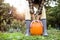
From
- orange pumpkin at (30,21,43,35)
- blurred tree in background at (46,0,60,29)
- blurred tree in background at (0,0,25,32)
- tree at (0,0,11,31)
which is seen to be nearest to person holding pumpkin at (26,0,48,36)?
orange pumpkin at (30,21,43,35)

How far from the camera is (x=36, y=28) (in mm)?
9391

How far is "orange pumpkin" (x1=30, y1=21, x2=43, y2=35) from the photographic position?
9398 mm

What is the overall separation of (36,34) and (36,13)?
88 cm

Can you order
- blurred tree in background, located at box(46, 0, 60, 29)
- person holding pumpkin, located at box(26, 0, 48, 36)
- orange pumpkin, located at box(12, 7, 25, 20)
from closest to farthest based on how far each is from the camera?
1. person holding pumpkin, located at box(26, 0, 48, 36)
2. orange pumpkin, located at box(12, 7, 25, 20)
3. blurred tree in background, located at box(46, 0, 60, 29)

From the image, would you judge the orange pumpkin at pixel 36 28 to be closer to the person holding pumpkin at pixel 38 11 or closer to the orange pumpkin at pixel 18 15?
the person holding pumpkin at pixel 38 11

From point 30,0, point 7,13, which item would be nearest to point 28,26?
point 30,0

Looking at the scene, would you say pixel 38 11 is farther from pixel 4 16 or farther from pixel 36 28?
Result: pixel 4 16

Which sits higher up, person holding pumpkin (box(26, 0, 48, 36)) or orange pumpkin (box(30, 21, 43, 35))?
person holding pumpkin (box(26, 0, 48, 36))

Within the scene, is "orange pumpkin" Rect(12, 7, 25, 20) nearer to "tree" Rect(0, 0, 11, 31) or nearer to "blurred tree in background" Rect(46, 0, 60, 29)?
"tree" Rect(0, 0, 11, 31)

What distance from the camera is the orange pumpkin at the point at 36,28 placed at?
30.8 feet

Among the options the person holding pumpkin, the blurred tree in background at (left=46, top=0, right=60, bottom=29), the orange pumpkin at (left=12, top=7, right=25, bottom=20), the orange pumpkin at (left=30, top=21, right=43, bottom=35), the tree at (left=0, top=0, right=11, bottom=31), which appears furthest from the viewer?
the blurred tree in background at (left=46, top=0, right=60, bottom=29)

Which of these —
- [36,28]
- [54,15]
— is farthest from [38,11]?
[54,15]

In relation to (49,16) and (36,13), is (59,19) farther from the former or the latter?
(36,13)

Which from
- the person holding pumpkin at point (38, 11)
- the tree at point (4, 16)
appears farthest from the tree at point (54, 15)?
the person holding pumpkin at point (38, 11)
